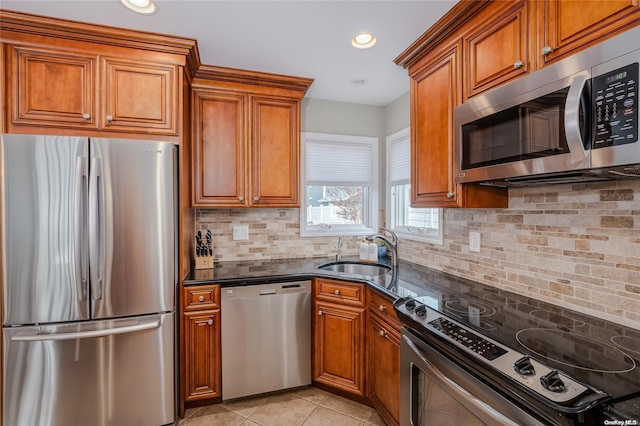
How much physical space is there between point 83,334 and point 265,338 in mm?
1098

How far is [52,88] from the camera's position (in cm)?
194

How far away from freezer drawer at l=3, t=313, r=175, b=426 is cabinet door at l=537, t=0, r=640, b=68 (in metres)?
2.45

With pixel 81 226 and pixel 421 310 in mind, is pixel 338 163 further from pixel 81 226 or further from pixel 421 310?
pixel 81 226

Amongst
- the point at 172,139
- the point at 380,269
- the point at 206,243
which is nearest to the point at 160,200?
the point at 172,139

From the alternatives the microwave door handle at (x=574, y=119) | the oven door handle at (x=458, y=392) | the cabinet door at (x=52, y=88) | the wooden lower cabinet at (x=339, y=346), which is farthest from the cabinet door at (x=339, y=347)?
the cabinet door at (x=52, y=88)

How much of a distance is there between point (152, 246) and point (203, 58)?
1.41 m

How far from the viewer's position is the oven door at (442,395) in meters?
1.08

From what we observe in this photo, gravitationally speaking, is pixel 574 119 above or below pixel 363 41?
below

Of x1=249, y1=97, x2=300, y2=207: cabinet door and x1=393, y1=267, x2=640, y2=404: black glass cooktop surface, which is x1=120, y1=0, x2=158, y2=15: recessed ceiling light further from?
x1=393, y1=267, x2=640, y2=404: black glass cooktop surface

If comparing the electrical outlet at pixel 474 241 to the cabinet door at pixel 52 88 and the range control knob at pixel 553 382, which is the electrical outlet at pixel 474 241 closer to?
the range control knob at pixel 553 382

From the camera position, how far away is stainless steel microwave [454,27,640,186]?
99 centimetres

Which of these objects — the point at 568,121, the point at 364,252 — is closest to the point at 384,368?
the point at 364,252

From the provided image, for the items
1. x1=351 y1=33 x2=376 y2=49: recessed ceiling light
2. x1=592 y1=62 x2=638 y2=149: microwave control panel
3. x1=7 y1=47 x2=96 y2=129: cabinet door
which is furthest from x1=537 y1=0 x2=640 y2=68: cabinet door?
x1=7 y1=47 x2=96 y2=129: cabinet door

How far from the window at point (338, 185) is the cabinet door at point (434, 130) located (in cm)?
108
